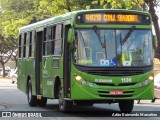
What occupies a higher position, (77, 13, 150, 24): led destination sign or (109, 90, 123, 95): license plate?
(77, 13, 150, 24): led destination sign

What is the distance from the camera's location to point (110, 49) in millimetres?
16281

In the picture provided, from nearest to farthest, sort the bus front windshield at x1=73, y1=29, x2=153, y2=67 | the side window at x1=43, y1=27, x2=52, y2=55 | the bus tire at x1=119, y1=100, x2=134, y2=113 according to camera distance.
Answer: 1. the bus front windshield at x1=73, y1=29, x2=153, y2=67
2. the bus tire at x1=119, y1=100, x2=134, y2=113
3. the side window at x1=43, y1=27, x2=52, y2=55

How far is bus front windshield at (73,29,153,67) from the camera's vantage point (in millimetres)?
16219

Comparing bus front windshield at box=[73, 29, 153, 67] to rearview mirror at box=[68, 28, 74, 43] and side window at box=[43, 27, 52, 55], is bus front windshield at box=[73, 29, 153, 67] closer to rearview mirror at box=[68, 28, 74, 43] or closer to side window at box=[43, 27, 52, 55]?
rearview mirror at box=[68, 28, 74, 43]

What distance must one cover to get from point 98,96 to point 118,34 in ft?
6.21

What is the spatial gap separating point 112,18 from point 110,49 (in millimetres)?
988

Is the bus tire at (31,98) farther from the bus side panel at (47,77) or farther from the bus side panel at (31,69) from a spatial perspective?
the bus side panel at (47,77)

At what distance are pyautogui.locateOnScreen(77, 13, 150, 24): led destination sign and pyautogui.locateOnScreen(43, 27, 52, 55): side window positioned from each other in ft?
8.93

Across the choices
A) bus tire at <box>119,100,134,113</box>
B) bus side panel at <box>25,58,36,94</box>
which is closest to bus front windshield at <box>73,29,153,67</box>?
bus tire at <box>119,100,134,113</box>

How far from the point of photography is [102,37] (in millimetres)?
16375

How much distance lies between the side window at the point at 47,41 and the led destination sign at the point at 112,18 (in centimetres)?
272

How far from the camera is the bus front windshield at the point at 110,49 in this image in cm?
1622

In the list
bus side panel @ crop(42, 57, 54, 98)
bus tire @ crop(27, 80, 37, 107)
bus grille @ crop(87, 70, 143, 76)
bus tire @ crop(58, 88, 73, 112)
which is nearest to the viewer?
→ bus grille @ crop(87, 70, 143, 76)

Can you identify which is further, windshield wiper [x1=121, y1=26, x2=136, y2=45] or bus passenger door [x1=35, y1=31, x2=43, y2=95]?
bus passenger door [x1=35, y1=31, x2=43, y2=95]
